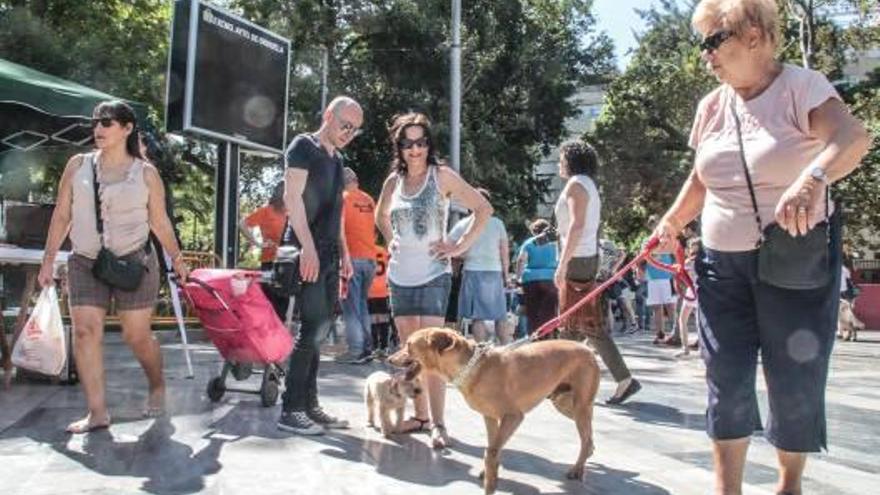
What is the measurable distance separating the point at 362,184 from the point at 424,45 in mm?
4596

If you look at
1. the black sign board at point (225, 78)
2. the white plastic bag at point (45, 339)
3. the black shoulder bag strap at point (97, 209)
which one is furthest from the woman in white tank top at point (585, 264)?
the black sign board at point (225, 78)

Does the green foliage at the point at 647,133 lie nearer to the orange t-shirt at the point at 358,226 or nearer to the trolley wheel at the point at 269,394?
the orange t-shirt at the point at 358,226

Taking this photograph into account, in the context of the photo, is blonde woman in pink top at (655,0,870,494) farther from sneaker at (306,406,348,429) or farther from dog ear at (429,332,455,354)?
sneaker at (306,406,348,429)

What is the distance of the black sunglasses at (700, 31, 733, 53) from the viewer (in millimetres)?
2920

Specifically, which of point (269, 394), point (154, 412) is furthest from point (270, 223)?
point (154, 412)

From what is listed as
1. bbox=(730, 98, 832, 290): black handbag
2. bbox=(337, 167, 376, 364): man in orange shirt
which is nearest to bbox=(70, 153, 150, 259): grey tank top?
bbox=(730, 98, 832, 290): black handbag

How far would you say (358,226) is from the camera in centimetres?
895

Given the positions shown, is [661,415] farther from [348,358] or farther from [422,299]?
[348,358]

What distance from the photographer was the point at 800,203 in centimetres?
253

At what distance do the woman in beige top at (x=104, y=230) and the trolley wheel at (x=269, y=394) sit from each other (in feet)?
3.38

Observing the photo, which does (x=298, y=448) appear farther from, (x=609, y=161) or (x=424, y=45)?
(x=609, y=161)

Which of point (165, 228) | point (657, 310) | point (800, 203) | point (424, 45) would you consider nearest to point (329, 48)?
point (424, 45)

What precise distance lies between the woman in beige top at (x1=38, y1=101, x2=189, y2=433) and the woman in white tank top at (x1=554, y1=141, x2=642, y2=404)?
108 inches

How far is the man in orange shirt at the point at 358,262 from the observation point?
892cm
